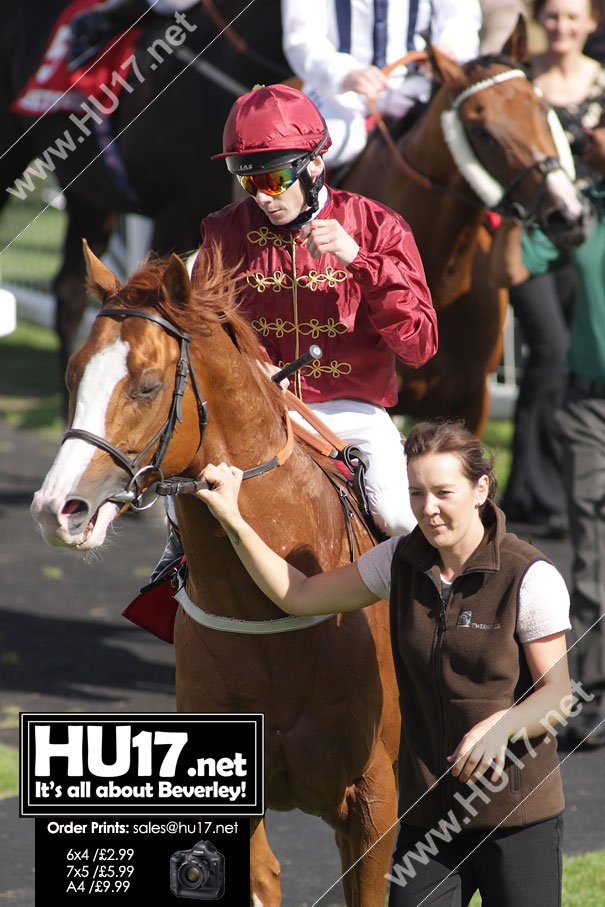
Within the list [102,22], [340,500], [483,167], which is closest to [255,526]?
[340,500]

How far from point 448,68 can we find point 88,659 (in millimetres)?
3180

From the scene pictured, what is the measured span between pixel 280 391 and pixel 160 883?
1204mm

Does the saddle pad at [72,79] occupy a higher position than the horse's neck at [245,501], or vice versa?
the saddle pad at [72,79]

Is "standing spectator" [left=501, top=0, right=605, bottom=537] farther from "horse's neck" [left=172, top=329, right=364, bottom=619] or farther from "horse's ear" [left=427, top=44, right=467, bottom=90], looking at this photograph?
"horse's neck" [left=172, top=329, right=364, bottom=619]

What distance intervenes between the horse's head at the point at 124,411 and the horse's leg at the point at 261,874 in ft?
3.58

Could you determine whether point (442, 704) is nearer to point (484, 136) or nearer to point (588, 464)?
point (588, 464)

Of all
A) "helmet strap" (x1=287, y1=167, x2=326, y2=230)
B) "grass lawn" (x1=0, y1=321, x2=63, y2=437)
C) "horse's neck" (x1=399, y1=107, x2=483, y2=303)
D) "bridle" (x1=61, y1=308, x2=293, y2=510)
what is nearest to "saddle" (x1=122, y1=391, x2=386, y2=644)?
"helmet strap" (x1=287, y1=167, x2=326, y2=230)

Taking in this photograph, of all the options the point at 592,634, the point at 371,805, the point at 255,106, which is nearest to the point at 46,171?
the point at 592,634

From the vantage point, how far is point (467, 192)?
239 inches

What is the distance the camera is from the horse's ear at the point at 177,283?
305 centimetres

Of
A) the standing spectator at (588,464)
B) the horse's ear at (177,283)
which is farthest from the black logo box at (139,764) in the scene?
the standing spectator at (588,464)

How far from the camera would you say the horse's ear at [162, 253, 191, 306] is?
10.0 feet

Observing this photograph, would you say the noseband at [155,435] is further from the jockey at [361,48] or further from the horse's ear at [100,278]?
the jockey at [361,48]

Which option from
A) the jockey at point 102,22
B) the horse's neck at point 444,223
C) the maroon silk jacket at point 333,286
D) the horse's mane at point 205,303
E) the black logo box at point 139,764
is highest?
the jockey at point 102,22
